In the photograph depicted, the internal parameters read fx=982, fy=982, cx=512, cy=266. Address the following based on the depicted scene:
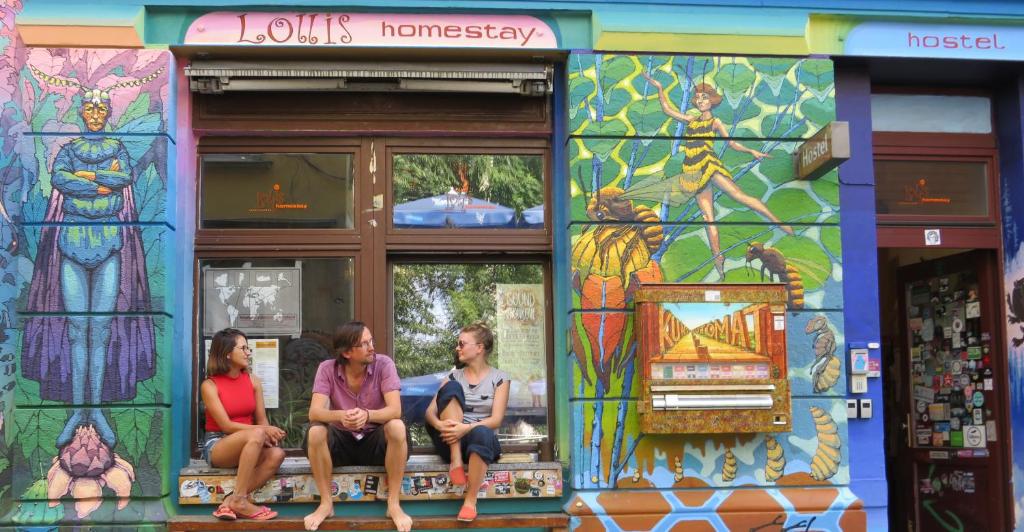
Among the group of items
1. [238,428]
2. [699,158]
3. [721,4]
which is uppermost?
[721,4]

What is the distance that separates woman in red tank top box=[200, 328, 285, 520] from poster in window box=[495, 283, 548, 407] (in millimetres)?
1657

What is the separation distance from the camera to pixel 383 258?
688 cm

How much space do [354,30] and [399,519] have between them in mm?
3280

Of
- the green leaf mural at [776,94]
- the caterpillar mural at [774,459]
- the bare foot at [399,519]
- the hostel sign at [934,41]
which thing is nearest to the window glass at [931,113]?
the hostel sign at [934,41]

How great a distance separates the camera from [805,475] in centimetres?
660

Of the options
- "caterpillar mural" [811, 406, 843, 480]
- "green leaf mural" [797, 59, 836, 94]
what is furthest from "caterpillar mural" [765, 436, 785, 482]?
"green leaf mural" [797, 59, 836, 94]

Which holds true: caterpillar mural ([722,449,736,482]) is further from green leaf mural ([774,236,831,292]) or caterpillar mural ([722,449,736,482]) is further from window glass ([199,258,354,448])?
window glass ([199,258,354,448])

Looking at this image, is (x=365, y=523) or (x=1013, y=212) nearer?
(x=365, y=523)

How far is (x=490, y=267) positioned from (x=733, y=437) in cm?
206

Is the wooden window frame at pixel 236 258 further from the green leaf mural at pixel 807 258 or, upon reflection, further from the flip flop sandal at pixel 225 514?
the green leaf mural at pixel 807 258

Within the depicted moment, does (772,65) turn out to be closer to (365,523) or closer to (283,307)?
(283,307)

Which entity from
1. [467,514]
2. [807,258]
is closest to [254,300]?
[467,514]

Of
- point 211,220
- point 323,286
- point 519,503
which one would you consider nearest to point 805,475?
point 519,503

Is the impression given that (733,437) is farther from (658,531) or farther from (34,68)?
(34,68)
